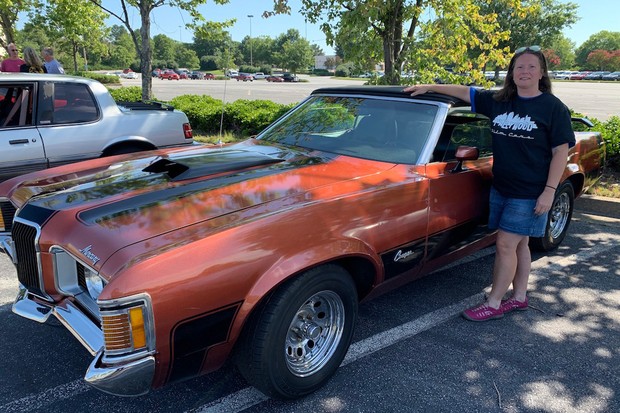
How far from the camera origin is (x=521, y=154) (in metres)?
3.20

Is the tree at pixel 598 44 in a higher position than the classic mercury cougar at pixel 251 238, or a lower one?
higher

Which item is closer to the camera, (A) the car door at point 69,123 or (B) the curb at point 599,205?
(A) the car door at point 69,123

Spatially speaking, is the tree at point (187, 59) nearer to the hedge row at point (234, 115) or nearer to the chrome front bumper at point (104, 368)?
the hedge row at point (234, 115)

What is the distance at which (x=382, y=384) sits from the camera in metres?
2.77

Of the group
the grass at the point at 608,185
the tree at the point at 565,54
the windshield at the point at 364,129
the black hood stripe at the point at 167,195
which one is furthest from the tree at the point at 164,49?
the black hood stripe at the point at 167,195

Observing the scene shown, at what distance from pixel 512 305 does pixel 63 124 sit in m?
5.09

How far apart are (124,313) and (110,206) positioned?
79 cm

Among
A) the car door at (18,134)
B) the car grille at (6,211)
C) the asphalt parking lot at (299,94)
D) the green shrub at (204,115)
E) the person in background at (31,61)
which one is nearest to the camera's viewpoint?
the car grille at (6,211)

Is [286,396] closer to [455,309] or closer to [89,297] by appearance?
[89,297]

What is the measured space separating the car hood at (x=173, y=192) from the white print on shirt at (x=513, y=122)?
2.76ft

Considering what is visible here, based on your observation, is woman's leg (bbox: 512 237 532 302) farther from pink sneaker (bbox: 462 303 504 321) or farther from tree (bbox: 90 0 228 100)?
tree (bbox: 90 0 228 100)

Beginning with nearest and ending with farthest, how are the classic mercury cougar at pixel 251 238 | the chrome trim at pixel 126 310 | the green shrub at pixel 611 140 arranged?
the chrome trim at pixel 126 310 → the classic mercury cougar at pixel 251 238 → the green shrub at pixel 611 140

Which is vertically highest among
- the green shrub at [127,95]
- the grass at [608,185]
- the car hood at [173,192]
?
the green shrub at [127,95]

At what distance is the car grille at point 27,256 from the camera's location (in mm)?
2506
